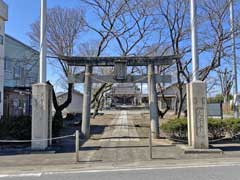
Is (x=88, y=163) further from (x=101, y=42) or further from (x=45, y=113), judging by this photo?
(x=101, y=42)

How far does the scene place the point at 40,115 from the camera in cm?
1289

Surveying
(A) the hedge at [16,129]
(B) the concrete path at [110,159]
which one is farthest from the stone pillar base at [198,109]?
(A) the hedge at [16,129]

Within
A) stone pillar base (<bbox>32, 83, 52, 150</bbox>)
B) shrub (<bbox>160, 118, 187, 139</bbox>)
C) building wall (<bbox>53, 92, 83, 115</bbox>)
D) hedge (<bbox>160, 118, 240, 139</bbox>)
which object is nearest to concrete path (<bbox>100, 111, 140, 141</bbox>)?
shrub (<bbox>160, 118, 187, 139</bbox>)

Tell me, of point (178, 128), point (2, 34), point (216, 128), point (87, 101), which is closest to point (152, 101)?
point (178, 128)

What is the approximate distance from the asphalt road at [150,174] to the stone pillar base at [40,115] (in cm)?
415

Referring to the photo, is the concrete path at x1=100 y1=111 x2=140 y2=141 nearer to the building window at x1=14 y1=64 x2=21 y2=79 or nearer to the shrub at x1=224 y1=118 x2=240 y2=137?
the shrub at x1=224 y1=118 x2=240 y2=137

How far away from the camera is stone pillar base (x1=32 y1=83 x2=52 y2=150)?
41.6ft

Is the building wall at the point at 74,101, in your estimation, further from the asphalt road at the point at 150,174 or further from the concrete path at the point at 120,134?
the asphalt road at the point at 150,174

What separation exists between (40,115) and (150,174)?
21.0ft

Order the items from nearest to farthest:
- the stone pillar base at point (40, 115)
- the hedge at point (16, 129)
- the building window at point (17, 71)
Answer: the stone pillar base at point (40, 115) < the hedge at point (16, 129) < the building window at point (17, 71)

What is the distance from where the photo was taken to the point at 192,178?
7.73m

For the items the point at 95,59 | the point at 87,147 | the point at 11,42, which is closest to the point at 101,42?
the point at 95,59

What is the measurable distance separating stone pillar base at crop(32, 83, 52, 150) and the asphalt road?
415cm

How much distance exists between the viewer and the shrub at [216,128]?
1541 centimetres
